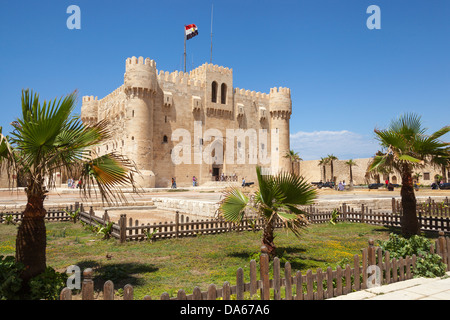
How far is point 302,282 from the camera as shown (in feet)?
13.6

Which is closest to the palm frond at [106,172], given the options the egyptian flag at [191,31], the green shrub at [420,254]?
the green shrub at [420,254]

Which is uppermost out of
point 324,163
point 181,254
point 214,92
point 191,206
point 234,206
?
point 214,92

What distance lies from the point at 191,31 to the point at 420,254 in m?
40.8

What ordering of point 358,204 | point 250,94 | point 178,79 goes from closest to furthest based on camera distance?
point 358,204 → point 178,79 → point 250,94

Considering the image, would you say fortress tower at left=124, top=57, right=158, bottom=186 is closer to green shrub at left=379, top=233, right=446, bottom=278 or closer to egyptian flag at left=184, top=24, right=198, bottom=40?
egyptian flag at left=184, top=24, right=198, bottom=40

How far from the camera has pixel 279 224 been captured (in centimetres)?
1100

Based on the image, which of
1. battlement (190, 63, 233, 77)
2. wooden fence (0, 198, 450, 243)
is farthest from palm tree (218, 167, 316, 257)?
battlement (190, 63, 233, 77)

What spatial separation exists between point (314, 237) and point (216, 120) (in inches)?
1146

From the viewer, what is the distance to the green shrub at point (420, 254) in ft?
17.0

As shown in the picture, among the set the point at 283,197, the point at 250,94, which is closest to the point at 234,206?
the point at 283,197

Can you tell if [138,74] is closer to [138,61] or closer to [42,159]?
[138,61]

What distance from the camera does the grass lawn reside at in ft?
17.7

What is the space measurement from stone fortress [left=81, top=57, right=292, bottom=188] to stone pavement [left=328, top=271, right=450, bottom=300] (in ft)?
90.0
